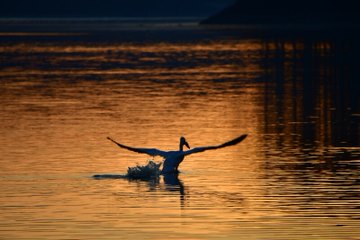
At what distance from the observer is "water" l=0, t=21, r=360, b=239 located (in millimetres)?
23719

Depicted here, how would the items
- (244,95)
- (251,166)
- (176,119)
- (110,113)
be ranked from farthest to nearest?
(244,95)
(110,113)
(176,119)
(251,166)

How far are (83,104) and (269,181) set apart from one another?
68.0 ft

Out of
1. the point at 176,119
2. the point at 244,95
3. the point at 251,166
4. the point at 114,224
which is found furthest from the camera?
the point at 244,95

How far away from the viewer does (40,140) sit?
1406 inches

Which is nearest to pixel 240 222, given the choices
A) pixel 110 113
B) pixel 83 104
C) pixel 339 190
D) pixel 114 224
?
pixel 114 224

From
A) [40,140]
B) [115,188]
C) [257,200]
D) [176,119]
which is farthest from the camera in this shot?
[176,119]

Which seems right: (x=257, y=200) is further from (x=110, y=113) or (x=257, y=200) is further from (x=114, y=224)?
(x=110, y=113)

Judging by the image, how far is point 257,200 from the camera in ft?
85.0

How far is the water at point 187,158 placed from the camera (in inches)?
934

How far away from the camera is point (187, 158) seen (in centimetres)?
3203

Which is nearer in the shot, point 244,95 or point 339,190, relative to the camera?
point 339,190

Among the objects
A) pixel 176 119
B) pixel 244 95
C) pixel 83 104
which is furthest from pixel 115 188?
pixel 244 95

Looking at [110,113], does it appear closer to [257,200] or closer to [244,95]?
[244,95]

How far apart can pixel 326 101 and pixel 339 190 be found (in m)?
22.2
